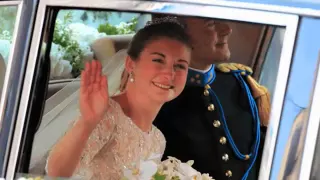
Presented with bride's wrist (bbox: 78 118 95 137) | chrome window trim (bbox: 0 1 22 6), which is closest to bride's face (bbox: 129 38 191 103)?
bride's wrist (bbox: 78 118 95 137)

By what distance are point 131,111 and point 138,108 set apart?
0.04 ft

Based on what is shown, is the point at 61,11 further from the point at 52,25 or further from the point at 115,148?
the point at 115,148

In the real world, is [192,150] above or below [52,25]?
below

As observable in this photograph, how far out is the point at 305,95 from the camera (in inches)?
26.0

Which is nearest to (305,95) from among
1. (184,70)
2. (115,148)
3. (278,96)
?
(278,96)

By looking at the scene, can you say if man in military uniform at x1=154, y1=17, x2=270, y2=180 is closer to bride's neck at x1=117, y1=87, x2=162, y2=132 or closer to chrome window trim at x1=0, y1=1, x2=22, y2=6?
bride's neck at x1=117, y1=87, x2=162, y2=132

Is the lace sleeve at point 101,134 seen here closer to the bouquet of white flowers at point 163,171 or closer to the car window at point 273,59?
the bouquet of white flowers at point 163,171

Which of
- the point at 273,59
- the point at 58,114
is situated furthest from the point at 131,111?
the point at 273,59

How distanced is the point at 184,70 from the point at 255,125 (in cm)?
13

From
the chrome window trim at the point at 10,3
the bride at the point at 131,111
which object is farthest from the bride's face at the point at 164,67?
the chrome window trim at the point at 10,3

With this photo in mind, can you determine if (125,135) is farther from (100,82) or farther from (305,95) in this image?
(305,95)

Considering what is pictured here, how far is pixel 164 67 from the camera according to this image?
70 cm

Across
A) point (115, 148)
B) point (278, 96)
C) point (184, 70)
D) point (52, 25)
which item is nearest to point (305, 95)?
point (278, 96)

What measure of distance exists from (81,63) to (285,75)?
0.97 ft
